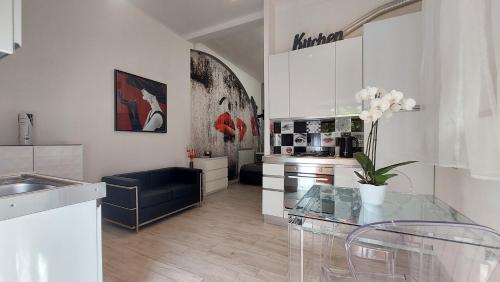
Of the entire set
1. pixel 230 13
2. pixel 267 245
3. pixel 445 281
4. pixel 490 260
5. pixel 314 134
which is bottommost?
pixel 267 245

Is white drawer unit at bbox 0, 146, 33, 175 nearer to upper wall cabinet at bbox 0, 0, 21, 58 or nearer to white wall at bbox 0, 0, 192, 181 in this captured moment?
white wall at bbox 0, 0, 192, 181

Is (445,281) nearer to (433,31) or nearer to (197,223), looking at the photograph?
(433,31)

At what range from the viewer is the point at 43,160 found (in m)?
2.21

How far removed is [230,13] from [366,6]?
2.07 metres

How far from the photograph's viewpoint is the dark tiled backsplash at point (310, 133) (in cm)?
303

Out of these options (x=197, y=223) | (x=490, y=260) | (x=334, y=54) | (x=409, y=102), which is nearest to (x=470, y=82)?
(x=409, y=102)

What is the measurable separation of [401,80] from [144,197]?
3.26 meters

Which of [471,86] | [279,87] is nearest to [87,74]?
[279,87]

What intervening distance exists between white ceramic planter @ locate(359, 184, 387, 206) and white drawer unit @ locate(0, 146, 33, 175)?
9.51ft

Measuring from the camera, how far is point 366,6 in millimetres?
2975

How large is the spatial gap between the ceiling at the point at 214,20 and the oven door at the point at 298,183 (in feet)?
8.94

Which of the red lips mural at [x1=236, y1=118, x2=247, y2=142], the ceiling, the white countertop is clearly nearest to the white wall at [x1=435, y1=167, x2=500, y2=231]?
the white countertop

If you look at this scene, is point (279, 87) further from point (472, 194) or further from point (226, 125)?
point (226, 125)

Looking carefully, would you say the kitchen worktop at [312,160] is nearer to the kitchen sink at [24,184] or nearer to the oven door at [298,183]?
the oven door at [298,183]
